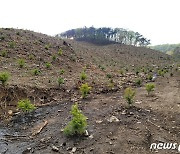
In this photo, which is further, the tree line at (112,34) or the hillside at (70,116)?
the tree line at (112,34)

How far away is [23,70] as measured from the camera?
18.0 metres

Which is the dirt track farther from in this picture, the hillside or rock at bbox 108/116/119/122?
rock at bbox 108/116/119/122

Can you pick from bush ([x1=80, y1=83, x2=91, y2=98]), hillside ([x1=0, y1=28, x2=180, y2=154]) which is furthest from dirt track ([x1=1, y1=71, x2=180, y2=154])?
bush ([x1=80, y1=83, x2=91, y2=98])

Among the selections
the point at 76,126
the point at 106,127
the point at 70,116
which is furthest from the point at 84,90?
the point at 76,126

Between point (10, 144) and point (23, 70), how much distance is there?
31.6 ft

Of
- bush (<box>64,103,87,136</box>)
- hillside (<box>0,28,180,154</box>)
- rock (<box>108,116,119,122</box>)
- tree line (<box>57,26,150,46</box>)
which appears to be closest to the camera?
hillside (<box>0,28,180,154</box>)

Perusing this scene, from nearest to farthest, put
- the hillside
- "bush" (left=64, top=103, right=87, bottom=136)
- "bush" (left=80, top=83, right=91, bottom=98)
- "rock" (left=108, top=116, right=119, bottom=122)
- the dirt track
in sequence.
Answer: the dirt track < the hillside < "bush" (left=64, top=103, right=87, bottom=136) < "rock" (left=108, top=116, right=119, bottom=122) < "bush" (left=80, top=83, right=91, bottom=98)

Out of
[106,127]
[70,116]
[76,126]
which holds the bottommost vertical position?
[70,116]

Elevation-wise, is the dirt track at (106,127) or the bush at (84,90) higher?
the bush at (84,90)

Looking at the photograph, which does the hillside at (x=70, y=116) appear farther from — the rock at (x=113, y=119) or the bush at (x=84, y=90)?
the bush at (x=84, y=90)

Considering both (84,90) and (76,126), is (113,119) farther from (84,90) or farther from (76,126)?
(84,90)

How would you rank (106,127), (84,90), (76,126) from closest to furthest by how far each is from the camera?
(76,126)
(106,127)
(84,90)

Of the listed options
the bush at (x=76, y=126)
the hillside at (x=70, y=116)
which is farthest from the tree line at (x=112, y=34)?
the bush at (x=76, y=126)

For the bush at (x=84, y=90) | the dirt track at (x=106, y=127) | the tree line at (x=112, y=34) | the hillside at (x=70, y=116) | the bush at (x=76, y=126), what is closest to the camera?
the dirt track at (x=106, y=127)
